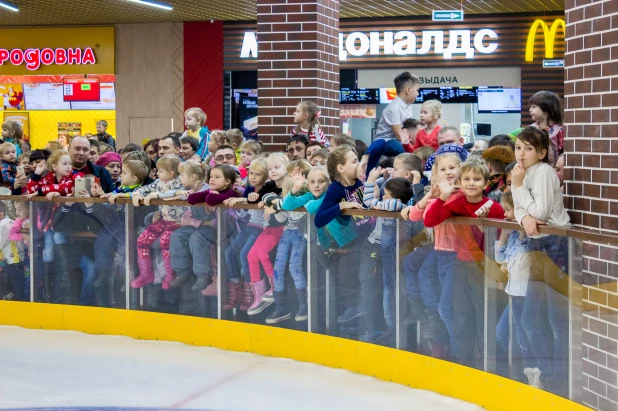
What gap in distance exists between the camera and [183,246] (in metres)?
7.55

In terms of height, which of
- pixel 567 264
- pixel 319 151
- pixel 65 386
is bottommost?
pixel 65 386

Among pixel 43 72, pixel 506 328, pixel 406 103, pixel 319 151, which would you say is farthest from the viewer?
pixel 43 72

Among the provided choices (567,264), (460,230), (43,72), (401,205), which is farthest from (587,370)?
(43,72)

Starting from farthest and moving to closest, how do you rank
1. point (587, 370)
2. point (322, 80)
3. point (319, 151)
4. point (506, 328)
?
point (322, 80)
point (319, 151)
point (506, 328)
point (587, 370)

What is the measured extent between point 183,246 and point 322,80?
2217mm

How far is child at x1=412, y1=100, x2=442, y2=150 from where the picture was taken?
772 centimetres

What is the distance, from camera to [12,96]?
1906cm

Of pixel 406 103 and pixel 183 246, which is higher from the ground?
pixel 406 103

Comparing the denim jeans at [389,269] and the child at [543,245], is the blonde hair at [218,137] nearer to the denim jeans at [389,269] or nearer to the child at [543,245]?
the denim jeans at [389,269]

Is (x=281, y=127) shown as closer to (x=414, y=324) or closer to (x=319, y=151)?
(x=319, y=151)

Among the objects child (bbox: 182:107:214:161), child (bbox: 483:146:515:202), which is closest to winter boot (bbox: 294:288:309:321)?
child (bbox: 483:146:515:202)

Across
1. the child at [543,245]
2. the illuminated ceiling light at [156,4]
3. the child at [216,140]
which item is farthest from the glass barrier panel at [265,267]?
the illuminated ceiling light at [156,4]

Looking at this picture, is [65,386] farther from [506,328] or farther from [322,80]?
[322,80]

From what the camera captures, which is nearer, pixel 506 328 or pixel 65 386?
pixel 506 328
